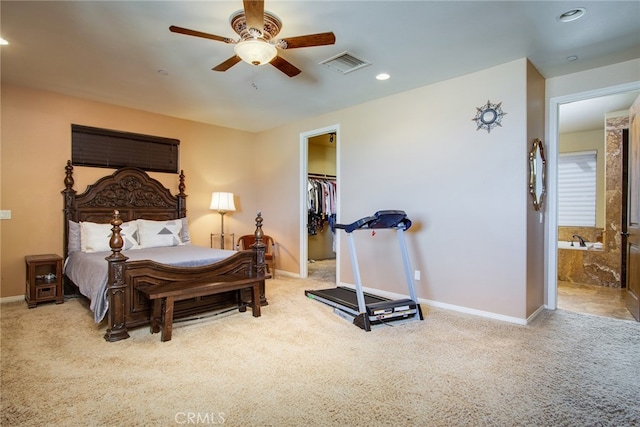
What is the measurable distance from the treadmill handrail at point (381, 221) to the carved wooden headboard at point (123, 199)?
3083 mm

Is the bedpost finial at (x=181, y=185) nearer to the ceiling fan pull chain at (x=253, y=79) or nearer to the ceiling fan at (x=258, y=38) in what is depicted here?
the ceiling fan pull chain at (x=253, y=79)

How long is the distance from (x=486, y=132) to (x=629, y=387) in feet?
8.09

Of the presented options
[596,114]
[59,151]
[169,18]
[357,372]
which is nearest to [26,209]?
[59,151]

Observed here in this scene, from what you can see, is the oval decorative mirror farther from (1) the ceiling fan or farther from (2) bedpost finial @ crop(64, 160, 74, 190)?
(2) bedpost finial @ crop(64, 160, 74, 190)

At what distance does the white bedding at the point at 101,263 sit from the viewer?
3131mm

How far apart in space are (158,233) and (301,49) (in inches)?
125

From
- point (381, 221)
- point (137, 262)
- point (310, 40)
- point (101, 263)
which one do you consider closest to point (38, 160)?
point (101, 263)

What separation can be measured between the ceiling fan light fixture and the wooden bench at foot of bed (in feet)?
6.70

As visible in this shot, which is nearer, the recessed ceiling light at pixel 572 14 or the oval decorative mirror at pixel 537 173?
the recessed ceiling light at pixel 572 14

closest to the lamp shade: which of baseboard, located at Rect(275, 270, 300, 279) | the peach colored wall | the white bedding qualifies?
the peach colored wall

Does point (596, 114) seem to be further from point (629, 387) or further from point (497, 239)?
point (629, 387)

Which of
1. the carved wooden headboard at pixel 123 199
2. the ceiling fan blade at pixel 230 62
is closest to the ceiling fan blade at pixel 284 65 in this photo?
the ceiling fan blade at pixel 230 62

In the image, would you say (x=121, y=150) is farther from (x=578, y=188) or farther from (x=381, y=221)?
(x=578, y=188)

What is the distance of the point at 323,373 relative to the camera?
2396 mm
